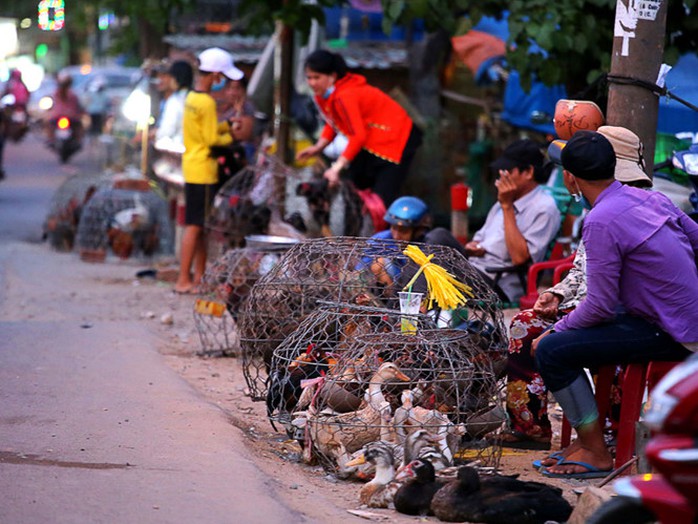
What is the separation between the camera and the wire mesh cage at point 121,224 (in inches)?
475

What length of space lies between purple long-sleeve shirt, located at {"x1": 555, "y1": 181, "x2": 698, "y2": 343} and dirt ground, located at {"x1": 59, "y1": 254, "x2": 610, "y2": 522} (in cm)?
79

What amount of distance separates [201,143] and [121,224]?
2.69 m

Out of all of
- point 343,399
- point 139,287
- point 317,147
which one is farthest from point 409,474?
point 139,287

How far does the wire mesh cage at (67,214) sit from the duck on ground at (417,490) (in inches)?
351

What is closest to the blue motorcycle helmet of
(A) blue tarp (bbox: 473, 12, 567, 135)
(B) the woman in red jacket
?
(B) the woman in red jacket

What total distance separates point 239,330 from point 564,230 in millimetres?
3365

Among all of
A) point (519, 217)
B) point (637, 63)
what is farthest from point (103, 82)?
point (637, 63)

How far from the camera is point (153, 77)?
15.2 meters

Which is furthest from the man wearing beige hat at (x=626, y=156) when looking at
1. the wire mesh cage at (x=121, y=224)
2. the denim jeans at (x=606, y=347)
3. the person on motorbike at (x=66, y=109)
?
the person on motorbike at (x=66, y=109)

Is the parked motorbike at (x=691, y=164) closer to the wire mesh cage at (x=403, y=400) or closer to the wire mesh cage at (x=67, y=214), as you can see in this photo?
the wire mesh cage at (x=403, y=400)

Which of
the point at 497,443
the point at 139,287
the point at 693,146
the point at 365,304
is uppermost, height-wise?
the point at 693,146

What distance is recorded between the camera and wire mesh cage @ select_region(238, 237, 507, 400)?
5609 mm

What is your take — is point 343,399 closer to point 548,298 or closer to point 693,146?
point 548,298

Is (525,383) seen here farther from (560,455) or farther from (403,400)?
Result: (403,400)
